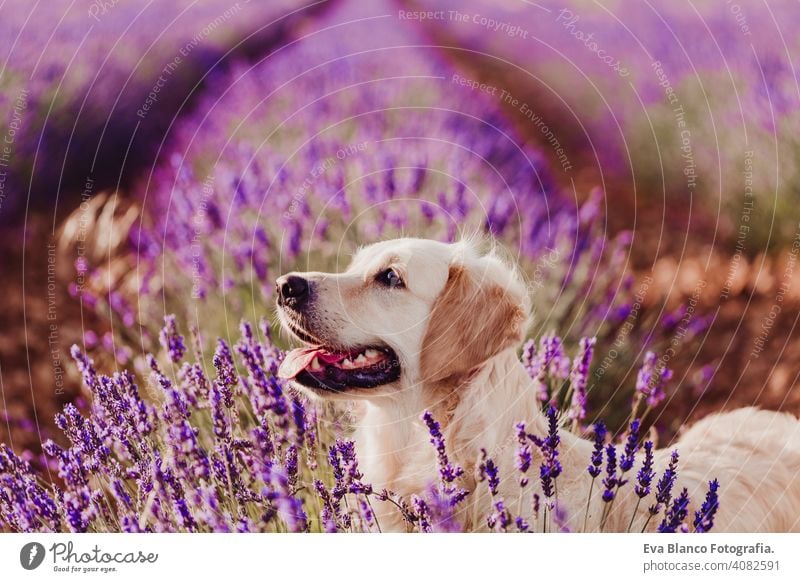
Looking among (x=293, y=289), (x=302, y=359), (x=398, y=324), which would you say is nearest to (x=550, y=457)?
(x=398, y=324)

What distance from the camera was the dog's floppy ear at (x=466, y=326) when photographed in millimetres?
3354

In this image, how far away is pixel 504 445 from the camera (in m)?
3.30

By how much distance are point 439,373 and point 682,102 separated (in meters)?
1.97

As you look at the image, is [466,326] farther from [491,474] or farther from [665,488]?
[665,488]

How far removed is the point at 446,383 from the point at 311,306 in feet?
2.07

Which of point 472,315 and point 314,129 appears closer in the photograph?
point 472,315

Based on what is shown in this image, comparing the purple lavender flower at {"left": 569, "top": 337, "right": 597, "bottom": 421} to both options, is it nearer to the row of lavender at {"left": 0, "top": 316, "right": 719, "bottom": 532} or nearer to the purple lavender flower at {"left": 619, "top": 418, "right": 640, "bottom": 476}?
the row of lavender at {"left": 0, "top": 316, "right": 719, "bottom": 532}

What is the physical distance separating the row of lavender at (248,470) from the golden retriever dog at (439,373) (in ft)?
0.26

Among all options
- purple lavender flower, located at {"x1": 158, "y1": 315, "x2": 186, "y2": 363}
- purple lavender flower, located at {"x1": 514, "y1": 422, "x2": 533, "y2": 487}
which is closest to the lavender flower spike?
purple lavender flower, located at {"x1": 514, "y1": 422, "x2": 533, "y2": 487}
